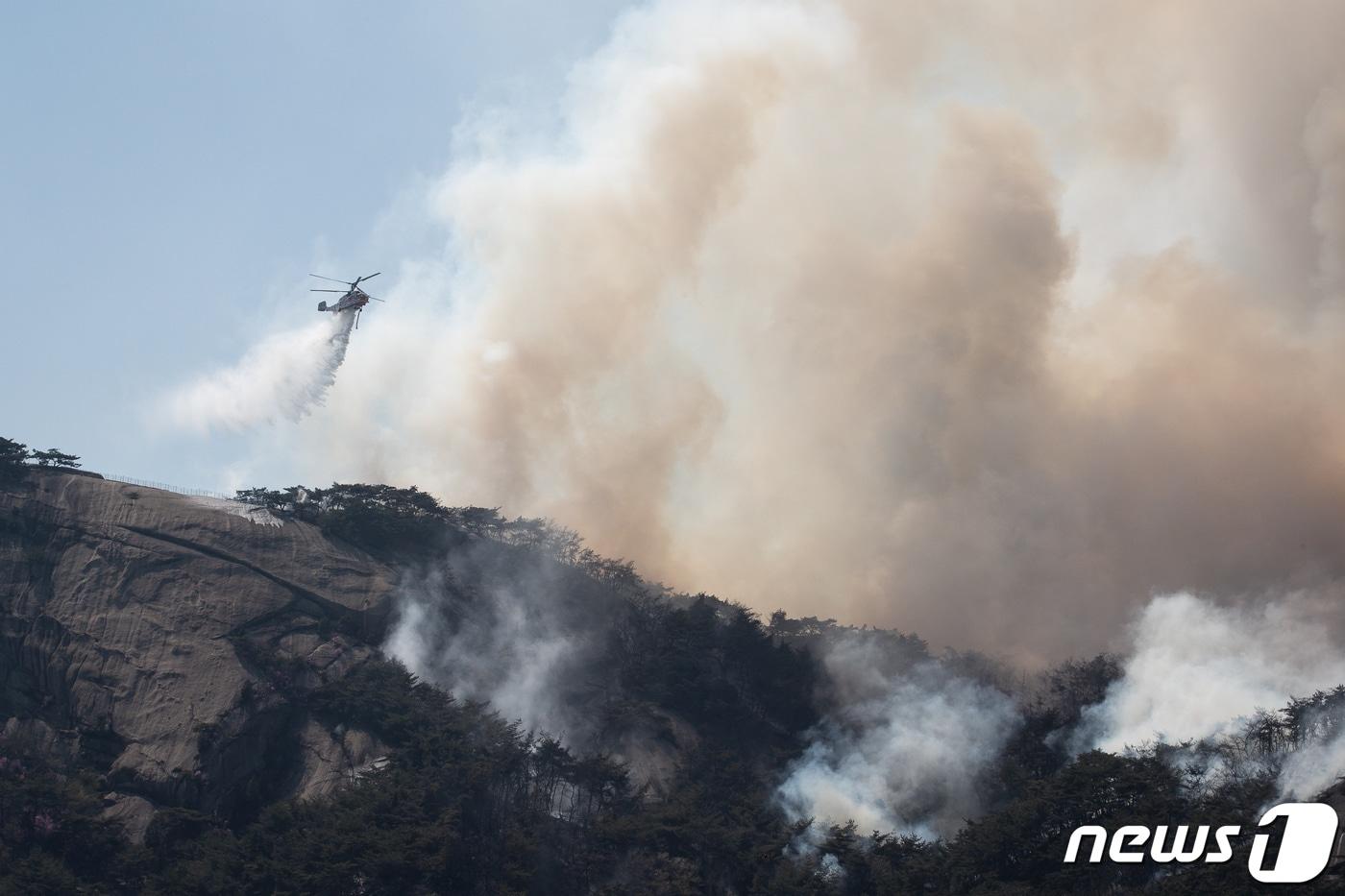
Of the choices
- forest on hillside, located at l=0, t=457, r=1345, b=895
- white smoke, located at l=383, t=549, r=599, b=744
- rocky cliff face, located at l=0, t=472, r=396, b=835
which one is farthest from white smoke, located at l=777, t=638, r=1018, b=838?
rocky cliff face, located at l=0, t=472, r=396, b=835

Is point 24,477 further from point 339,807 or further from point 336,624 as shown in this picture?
point 339,807

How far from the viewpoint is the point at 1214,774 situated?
2899 inches

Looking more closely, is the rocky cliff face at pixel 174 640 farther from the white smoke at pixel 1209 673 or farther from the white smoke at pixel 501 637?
the white smoke at pixel 1209 673

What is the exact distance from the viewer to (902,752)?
88.1m

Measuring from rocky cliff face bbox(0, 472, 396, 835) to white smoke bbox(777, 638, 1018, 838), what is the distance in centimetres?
2696

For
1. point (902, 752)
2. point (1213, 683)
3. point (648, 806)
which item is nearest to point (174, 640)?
point (648, 806)

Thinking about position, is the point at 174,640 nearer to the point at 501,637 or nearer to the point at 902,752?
the point at 501,637

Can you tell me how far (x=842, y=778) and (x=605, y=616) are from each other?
73.5 ft

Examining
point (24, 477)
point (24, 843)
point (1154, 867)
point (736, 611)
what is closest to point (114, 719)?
point (24, 843)

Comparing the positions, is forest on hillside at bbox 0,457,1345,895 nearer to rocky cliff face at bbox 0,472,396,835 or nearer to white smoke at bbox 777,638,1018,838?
white smoke at bbox 777,638,1018,838

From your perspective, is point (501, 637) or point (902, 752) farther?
point (501, 637)

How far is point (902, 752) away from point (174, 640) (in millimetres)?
44448

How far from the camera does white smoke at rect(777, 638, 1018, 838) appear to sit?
84062mm

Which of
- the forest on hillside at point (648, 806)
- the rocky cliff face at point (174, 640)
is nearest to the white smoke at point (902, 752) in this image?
the forest on hillside at point (648, 806)
